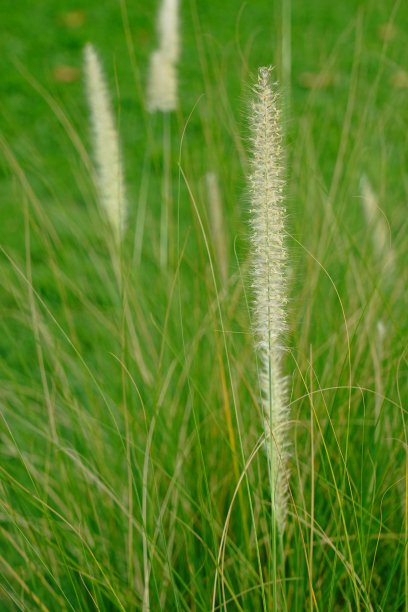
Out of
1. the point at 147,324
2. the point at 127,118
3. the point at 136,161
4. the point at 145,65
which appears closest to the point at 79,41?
the point at 145,65

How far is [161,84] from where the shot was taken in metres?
2.11

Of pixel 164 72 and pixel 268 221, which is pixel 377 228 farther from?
pixel 268 221

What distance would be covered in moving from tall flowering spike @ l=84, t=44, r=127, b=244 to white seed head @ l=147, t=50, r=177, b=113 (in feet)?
0.56

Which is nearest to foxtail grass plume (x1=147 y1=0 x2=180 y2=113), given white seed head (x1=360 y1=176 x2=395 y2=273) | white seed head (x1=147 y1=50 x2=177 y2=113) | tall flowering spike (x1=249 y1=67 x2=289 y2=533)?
white seed head (x1=147 y1=50 x2=177 y2=113)

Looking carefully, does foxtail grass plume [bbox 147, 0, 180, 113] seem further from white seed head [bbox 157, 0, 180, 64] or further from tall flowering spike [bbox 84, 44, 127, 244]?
tall flowering spike [bbox 84, 44, 127, 244]

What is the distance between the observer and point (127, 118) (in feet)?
16.0

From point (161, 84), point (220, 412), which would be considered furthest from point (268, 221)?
point (161, 84)

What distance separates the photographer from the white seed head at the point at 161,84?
2.12m

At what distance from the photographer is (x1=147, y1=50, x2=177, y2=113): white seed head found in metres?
2.12

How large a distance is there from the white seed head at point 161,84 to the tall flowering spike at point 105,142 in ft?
0.56

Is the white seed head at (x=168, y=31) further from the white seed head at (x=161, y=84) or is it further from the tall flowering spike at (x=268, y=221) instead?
the tall flowering spike at (x=268, y=221)

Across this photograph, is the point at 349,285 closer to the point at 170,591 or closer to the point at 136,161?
the point at 170,591

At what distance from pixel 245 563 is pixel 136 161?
3.17 metres

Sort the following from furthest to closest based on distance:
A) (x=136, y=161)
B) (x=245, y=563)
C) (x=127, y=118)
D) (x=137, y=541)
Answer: (x=127, y=118)
(x=136, y=161)
(x=137, y=541)
(x=245, y=563)
